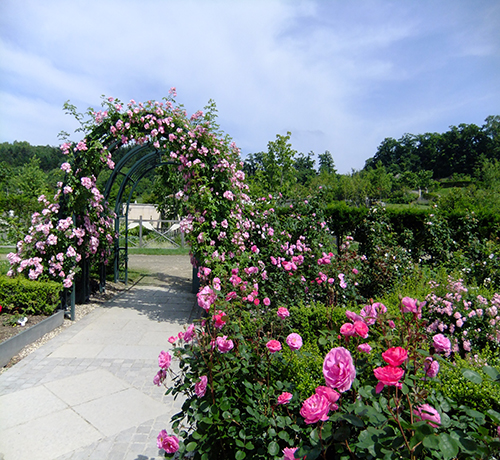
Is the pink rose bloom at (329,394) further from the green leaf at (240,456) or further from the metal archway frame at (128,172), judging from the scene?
the metal archway frame at (128,172)

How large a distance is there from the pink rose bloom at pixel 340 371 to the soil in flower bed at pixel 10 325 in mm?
4121

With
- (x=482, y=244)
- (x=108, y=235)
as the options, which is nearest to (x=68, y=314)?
(x=108, y=235)

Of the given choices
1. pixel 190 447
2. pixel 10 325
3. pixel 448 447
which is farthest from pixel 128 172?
pixel 448 447

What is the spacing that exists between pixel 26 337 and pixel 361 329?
4.27m

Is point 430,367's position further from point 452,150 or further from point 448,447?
point 452,150

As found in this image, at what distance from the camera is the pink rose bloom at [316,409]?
1089 mm

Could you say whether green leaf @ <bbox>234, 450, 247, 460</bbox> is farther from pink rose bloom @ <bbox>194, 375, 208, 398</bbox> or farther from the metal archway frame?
the metal archway frame

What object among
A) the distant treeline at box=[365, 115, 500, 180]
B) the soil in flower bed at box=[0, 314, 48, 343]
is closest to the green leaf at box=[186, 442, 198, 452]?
the soil in flower bed at box=[0, 314, 48, 343]

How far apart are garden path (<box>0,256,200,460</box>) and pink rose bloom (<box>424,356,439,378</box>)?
6.13 feet

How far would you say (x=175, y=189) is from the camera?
7.75 metres

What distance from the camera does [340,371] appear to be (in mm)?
1088

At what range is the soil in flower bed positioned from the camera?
4036mm

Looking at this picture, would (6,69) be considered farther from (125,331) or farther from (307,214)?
(307,214)

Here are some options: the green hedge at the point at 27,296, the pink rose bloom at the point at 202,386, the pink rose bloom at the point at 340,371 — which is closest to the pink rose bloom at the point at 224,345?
the pink rose bloom at the point at 202,386
